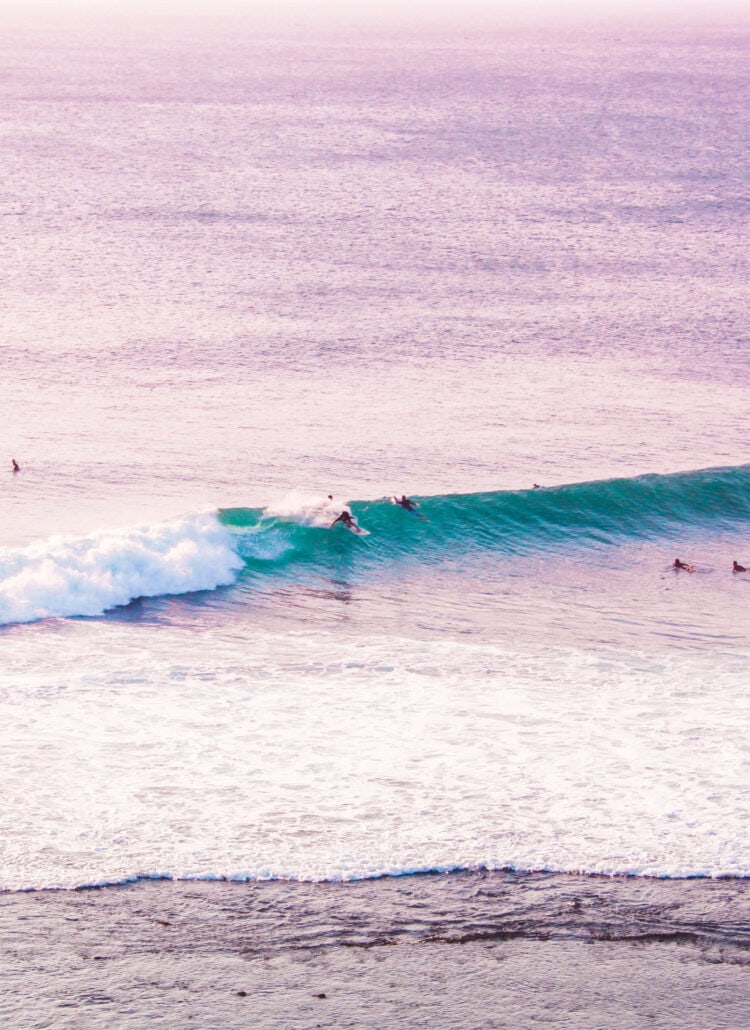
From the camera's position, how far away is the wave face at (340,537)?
1773cm

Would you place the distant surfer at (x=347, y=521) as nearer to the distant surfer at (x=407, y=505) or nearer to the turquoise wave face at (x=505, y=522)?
the turquoise wave face at (x=505, y=522)

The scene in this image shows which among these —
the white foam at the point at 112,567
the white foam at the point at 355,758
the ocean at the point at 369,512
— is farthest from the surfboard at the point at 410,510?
the white foam at the point at 355,758

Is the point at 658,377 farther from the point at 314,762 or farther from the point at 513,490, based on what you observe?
the point at 314,762

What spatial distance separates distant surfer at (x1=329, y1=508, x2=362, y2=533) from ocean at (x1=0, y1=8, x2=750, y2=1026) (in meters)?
0.11

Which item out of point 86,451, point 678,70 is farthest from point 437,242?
point 678,70

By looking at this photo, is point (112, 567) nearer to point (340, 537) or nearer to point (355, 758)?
point (340, 537)

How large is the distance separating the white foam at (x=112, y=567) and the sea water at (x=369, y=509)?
0.05m

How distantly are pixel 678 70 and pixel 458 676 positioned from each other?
76.0 meters

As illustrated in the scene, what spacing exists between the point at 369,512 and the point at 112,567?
4.54 meters

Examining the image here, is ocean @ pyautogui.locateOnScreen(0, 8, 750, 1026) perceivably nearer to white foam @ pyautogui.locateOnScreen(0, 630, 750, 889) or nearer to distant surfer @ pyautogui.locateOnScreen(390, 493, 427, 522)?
white foam @ pyautogui.locateOnScreen(0, 630, 750, 889)

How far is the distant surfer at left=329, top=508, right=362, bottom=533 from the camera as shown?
20.6m

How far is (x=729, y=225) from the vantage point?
152 ft

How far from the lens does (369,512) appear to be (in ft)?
68.9

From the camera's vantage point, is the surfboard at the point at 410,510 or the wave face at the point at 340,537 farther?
the surfboard at the point at 410,510
